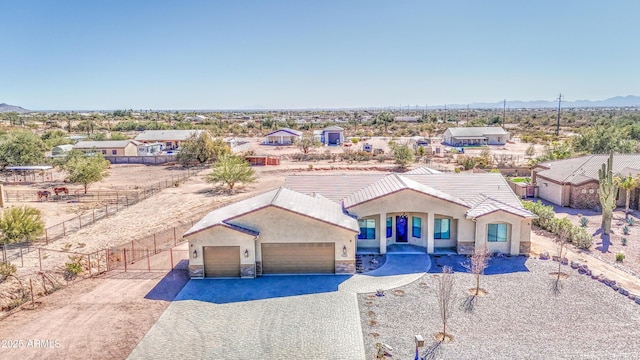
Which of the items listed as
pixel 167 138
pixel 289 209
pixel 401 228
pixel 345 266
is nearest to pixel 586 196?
pixel 401 228

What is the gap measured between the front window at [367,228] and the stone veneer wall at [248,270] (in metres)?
6.24

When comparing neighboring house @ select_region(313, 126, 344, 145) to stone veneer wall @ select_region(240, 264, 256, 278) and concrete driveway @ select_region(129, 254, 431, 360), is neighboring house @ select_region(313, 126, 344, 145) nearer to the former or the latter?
concrete driveway @ select_region(129, 254, 431, 360)

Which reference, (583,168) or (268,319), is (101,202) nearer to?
(268,319)

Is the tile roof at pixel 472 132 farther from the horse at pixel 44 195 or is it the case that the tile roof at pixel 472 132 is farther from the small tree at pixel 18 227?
the small tree at pixel 18 227

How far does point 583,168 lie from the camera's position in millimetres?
34406

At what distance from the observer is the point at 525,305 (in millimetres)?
16891

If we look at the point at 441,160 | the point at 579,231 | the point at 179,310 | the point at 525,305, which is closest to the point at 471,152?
the point at 441,160

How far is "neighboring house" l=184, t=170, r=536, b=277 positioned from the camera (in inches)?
789

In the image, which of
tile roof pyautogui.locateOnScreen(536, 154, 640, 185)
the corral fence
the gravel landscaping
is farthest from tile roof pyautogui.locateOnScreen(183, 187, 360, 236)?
tile roof pyautogui.locateOnScreen(536, 154, 640, 185)

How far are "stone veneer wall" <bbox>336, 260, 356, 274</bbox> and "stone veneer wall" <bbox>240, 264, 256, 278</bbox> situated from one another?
12.9ft

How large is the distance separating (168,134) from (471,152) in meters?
51.0

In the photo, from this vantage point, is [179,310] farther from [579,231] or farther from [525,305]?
[579,231]

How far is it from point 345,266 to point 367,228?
3.55m

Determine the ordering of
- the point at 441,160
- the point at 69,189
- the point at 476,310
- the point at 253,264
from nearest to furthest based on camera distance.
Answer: the point at 476,310, the point at 253,264, the point at 69,189, the point at 441,160
